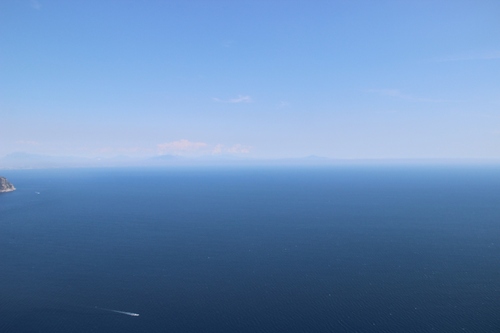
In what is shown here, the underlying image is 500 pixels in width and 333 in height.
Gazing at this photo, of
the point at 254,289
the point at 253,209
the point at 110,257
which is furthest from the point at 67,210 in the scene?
the point at 254,289

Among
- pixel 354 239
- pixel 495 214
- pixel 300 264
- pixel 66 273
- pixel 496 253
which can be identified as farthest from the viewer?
pixel 495 214

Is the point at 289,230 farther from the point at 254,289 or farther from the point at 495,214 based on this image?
the point at 495,214

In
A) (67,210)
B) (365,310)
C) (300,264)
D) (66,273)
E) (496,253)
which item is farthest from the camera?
(67,210)

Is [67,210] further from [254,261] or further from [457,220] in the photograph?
[457,220]

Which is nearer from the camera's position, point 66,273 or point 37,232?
point 66,273

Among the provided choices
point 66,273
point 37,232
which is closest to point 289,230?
point 66,273

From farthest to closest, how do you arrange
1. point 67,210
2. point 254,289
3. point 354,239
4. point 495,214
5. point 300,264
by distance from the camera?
point 67,210 < point 495,214 < point 354,239 < point 300,264 < point 254,289
